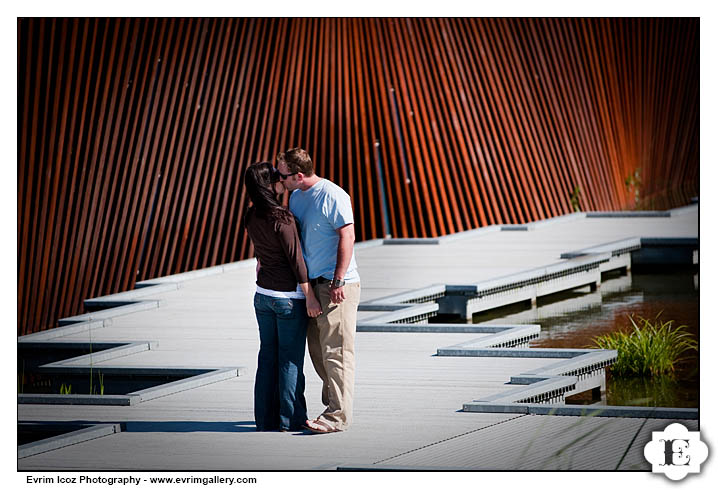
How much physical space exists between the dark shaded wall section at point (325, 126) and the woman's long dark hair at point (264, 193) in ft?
12.7

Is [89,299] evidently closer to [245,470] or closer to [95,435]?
[95,435]

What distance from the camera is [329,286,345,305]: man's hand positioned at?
5070 millimetres

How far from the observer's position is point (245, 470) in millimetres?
4797

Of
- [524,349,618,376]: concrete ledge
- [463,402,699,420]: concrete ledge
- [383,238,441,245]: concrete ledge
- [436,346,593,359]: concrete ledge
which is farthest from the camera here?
[383,238,441,245]: concrete ledge

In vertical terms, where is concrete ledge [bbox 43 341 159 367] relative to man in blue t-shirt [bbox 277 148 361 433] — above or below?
below

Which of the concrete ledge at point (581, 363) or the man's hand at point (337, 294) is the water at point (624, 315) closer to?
the concrete ledge at point (581, 363)

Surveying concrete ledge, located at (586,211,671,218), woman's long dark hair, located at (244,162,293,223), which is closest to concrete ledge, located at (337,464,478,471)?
woman's long dark hair, located at (244,162,293,223)

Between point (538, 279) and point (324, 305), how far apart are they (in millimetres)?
5174

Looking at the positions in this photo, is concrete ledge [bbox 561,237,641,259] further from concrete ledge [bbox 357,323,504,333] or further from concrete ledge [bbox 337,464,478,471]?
concrete ledge [bbox 337,464,478,471]

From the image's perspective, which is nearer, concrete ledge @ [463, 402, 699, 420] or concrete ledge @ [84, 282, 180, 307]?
concrete ledge @ [463, 402, 699, 420]

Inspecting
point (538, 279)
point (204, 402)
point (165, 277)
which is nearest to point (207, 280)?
point (165, 277)
